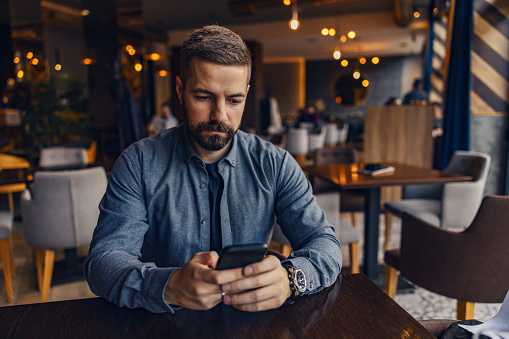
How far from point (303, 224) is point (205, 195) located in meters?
0.34

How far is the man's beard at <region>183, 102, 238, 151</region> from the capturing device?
1.25m

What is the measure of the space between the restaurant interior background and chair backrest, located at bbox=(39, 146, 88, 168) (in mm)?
478

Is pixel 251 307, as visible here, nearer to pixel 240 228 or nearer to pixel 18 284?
pixel 240 228

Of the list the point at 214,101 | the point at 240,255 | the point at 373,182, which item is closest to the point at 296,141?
the point at 373,182

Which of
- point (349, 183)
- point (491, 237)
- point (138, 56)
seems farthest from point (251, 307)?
point (138, 56)

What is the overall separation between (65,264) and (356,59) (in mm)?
15344

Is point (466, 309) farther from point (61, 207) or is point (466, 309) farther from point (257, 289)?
point (61, 207)

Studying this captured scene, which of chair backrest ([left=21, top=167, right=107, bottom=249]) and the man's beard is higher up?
the man's beard

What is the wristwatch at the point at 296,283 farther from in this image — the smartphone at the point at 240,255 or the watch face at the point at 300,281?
the smartphone at the point at 240,255

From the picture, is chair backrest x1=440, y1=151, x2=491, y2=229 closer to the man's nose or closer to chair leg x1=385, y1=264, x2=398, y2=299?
chair leg x1=385, y1=264, x2=398, y2=299

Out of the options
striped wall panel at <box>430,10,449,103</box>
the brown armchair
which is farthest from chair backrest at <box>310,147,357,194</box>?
striped wall panel at <box>430,10,449,103</box>

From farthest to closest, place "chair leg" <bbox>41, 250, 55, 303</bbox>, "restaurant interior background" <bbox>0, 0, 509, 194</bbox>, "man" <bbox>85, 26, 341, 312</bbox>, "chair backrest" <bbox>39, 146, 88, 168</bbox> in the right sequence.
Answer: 1. "restaurant interior background" <bbox>0, 0, 509, 194</bbox>
2. "chair backrest" <bbox>39, 146, 88, 168</bbox>
3. "chair leg" <bbox>41, 250, 55, 303</bbox>
4. "man" <bbox>85, 26, 341, 312</bbox>

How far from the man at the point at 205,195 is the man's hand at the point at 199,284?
2.7 inches

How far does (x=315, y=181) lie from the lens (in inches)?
140
